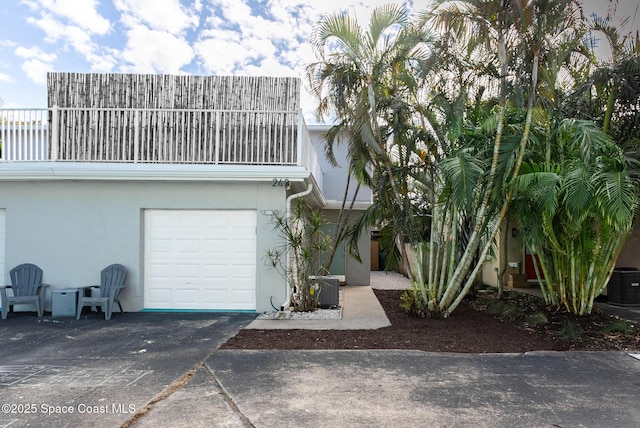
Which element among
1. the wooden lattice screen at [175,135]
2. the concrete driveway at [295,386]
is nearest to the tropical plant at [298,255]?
the wooden lattice screen at [175,135]

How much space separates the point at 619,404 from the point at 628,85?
19.3 feet

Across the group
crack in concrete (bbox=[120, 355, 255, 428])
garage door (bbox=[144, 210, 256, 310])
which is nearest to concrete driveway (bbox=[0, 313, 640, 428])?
crack in concrete (bbox=[120, 355, 255, 428])

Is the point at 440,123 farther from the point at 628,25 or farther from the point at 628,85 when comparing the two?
the point at 628,25

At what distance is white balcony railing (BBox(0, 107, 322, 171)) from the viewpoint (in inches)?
357

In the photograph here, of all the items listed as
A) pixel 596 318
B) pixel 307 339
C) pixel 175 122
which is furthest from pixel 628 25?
pixel 175 122

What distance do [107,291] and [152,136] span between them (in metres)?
3.16

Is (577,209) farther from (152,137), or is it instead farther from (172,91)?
(172,91)

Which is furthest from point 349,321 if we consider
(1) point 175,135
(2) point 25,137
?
(2) point 25,137

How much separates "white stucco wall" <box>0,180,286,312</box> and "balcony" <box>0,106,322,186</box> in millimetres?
556

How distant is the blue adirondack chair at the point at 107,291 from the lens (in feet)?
27.2

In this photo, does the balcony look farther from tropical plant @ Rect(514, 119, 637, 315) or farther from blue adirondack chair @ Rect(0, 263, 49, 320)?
tropical plant @ Rect(514, 119, 637, 315)

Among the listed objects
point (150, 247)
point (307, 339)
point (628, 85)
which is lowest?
point (307, 339)

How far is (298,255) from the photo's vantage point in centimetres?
906

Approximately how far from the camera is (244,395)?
444cm
